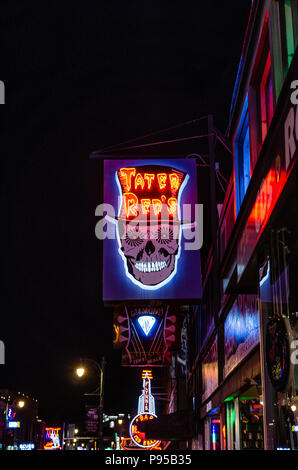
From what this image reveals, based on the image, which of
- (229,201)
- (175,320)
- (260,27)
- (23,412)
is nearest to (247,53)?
(260,27)

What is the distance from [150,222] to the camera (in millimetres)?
16578

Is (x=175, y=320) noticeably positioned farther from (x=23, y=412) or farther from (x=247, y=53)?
(x=23, y=412)

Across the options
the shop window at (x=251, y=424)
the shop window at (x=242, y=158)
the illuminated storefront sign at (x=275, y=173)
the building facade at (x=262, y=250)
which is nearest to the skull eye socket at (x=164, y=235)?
the building facade at (x=262, y=250)

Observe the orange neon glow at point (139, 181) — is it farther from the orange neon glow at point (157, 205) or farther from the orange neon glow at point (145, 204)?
the orange neon glow at point (157, 205)

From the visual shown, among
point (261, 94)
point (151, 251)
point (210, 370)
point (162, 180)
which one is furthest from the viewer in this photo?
point (210, 370)

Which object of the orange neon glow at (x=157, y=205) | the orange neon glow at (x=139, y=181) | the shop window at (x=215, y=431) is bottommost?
the shop window at (x=215, y=431)

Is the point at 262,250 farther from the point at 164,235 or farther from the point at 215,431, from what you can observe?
the point at 215,431

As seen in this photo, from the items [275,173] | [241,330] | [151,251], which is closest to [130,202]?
[151,251]

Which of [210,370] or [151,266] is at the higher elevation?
[151,266]

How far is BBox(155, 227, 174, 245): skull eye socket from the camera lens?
1622cm

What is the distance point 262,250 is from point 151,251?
8697mm

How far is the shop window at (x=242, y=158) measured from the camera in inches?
447

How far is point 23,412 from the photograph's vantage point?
106 meters
